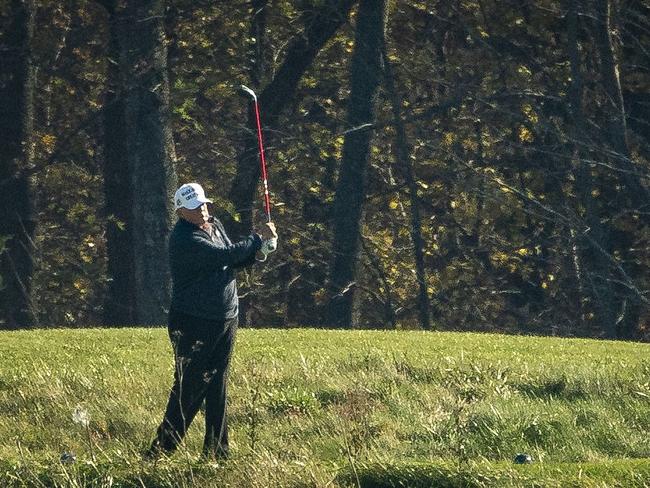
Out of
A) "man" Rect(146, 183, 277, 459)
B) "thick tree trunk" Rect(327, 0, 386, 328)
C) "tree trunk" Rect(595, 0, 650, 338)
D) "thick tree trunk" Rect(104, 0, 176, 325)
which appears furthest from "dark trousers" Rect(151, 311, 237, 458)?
"tree trunk" Rect(595, 0, 650, 338)

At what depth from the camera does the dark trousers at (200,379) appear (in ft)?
34.6

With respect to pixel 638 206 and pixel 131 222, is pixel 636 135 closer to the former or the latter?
pixel 638 206

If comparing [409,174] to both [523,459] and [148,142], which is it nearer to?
[148,142]

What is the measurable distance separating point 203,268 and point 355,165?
16.6 m

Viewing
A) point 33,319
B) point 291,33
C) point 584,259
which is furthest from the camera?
point 584,259

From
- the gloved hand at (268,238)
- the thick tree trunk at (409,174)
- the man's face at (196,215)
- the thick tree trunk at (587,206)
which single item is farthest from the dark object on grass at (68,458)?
the thick tree trunk at (409,174)

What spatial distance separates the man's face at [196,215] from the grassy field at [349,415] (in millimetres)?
1263

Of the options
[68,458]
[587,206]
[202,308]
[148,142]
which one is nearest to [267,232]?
[202,308]

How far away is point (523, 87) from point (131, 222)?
7.30 meters

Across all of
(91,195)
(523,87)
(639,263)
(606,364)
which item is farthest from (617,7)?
(606,364)

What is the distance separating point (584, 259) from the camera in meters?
30.7

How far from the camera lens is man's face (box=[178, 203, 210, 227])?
34.8 feet

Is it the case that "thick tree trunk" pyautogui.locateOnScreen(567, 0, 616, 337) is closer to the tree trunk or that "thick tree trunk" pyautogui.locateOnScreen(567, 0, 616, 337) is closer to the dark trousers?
the tree trunk

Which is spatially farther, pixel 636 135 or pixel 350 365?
pixel 636 135
